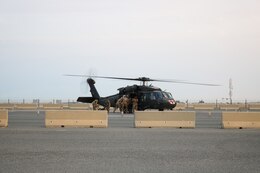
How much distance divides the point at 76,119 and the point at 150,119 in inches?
152

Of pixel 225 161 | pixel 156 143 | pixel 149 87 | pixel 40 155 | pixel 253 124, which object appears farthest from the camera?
pixel 149 87

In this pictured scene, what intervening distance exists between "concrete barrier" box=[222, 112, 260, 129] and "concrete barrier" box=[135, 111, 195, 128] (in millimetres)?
1767

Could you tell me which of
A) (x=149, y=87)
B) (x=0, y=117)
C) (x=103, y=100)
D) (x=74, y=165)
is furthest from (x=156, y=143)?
(x=103, y=100)

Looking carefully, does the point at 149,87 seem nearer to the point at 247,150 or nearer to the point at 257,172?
the point at 247,150

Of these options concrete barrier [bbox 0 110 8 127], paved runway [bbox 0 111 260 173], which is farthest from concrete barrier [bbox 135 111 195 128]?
concrete barrier [bbox 0 110 8 127]

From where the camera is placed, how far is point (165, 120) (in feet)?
74.0

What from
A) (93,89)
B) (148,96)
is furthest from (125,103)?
(93,89)

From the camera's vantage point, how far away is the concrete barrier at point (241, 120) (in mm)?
22516

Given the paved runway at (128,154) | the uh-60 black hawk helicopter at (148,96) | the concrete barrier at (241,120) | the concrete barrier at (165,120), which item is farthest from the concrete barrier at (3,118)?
the uh-60 black hawk helicopter at (148,96)

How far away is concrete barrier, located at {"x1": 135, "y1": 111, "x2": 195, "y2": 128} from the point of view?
22.4 metres

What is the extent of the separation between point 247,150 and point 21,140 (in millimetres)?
7891

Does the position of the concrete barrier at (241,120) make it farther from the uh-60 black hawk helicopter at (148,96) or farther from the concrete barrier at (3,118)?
the uh-60 black hawk helicopter at (148,96)

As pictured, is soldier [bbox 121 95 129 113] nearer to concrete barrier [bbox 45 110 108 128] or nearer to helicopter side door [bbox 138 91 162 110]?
helicopter side door [bbox 138 91 162 110]

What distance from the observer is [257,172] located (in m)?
9.18
